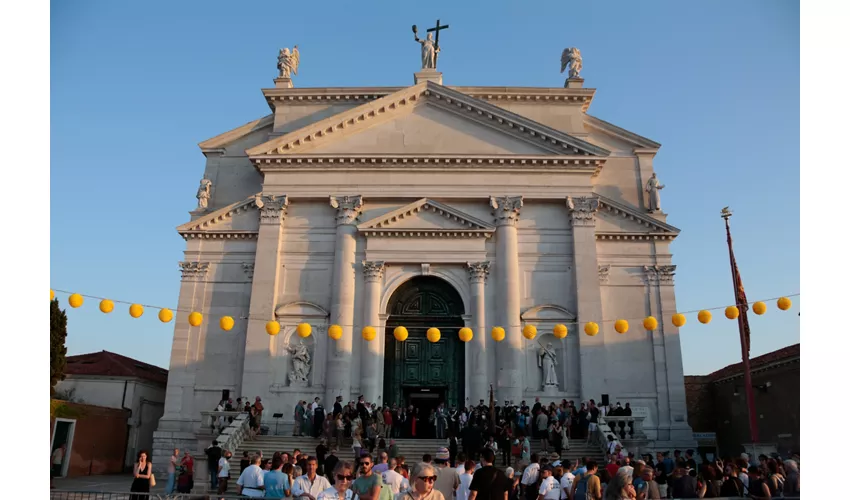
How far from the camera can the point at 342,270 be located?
1200 inches

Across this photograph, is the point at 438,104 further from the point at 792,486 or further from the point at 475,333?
A: the point at 792,486

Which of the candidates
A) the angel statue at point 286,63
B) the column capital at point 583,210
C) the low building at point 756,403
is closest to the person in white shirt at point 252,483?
the column capital at point 583,210

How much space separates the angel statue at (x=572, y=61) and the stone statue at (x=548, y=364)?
15.1 metres

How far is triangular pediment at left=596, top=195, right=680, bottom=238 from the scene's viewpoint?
103ft

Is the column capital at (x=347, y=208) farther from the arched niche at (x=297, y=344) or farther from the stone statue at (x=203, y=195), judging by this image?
the stone statue at (x=203, y=195)

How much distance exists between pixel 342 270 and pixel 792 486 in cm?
2042

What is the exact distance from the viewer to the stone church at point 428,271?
29312 millimetres

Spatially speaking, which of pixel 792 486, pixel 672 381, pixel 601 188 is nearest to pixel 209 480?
pixel 792 486

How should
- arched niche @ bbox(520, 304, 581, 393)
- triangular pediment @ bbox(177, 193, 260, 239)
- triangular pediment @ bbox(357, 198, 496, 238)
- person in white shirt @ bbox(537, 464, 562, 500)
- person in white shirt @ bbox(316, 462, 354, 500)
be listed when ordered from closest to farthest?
Answer: person in white shirt @ bbox(316, 462, 354, 500) < person in white shirt @ bbox(537, 464, 562, 500) < arched niche @ bbox(520, 304, 581, 393) < triangular pediment @ bbox(357, 198, 496, 238) < triangular pediment @ bbox(177, 193, 260, 239)

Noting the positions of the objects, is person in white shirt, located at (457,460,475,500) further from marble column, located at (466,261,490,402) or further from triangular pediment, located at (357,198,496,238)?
triangular pediment, located at (357,198,496,238)

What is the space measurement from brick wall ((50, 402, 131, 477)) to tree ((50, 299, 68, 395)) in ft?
6.52

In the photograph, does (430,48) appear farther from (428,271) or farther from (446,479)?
(446,479)

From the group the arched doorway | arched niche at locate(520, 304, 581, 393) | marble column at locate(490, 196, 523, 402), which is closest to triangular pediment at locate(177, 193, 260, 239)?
the arched doorway

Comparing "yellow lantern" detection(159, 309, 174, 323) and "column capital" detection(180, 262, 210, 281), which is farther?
"column capital" detection(180, 262, 210, 281)
